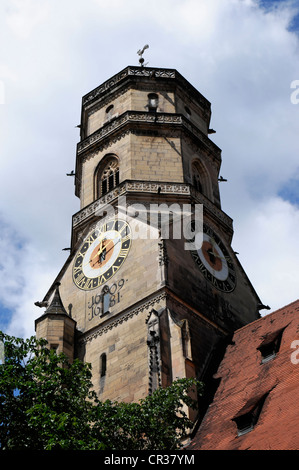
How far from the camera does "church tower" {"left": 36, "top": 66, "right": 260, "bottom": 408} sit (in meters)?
19.0

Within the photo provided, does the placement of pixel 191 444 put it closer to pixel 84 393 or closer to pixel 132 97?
pixel 84 393

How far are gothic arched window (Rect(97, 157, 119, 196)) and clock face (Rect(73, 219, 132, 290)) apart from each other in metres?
1.83

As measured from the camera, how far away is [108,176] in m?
24.8

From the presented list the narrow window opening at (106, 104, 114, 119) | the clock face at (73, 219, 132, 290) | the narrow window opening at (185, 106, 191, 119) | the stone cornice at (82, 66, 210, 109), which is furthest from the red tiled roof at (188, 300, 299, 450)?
the stone cornice at (82, 66, 210, 109)

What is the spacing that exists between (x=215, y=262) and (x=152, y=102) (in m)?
6.74

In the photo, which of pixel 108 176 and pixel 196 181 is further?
pixel 196 181

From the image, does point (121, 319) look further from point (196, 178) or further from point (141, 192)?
point (196, 178)

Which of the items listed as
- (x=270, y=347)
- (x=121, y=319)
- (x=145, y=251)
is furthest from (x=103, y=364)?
(x=270, y=347)

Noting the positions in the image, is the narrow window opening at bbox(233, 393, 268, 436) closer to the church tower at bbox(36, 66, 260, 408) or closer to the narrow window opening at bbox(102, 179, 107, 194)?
the church tower at bbox(36, 66, 260, 408)

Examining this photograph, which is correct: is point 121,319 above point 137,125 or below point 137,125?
below

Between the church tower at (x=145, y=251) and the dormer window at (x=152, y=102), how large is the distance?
38mm

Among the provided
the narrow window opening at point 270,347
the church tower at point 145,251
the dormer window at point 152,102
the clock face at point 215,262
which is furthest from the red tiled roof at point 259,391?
the dormer window at point 152,102

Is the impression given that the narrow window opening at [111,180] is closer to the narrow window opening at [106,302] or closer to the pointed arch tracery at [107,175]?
the pointed arch tracery at [107,175]

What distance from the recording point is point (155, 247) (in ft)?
68.0
